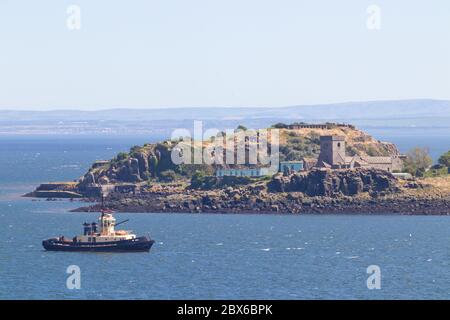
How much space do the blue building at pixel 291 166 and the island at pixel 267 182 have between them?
129mm

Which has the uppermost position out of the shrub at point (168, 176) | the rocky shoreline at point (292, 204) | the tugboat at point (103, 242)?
the tugboat at point (103, 242)

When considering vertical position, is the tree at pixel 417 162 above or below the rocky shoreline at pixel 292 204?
above

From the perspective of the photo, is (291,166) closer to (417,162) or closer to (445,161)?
(417,162)

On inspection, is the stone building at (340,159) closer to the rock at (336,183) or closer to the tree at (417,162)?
the tree at (417,162)

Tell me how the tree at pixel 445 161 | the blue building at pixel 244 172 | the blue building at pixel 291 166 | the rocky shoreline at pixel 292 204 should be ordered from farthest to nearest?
the tree at pixel 445 161 → the blue building at pixel 244 172 → the blue building at pixel 291 166 → the rocky shoreline at pixel 292 204

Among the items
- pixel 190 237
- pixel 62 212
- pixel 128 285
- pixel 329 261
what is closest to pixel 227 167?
pixel 62 212

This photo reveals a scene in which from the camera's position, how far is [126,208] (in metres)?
168

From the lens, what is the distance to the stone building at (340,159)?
580ft

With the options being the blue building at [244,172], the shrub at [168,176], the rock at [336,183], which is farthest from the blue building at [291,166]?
the shrub at [168,176]

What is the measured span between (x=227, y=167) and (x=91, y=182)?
18.5 m

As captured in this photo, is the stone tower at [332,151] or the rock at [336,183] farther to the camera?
the stone tower at [332,151]

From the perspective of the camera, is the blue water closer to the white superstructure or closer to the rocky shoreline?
the white superstructure
